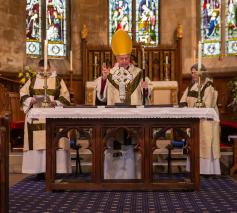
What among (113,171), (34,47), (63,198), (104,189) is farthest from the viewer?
(34,47)

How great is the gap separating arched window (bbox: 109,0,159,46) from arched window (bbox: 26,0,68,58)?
1.37 m

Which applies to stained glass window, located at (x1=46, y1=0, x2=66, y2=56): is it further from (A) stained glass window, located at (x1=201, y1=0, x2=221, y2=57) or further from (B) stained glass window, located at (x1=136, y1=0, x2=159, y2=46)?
(A) stained glass window, located at (x1=201, y1=0, x2=221, y2=57)

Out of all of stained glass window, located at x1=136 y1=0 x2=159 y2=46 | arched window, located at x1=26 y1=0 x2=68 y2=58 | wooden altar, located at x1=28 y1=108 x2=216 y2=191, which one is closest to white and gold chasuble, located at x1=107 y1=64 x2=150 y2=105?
wooden altar, located at x1=28 y1=108 x2=216 y2=191

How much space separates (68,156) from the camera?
28.9 ft

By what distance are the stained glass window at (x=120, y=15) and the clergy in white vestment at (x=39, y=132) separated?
7.55m

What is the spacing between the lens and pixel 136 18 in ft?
54.5

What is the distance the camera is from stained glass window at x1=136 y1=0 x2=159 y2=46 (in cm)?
1648

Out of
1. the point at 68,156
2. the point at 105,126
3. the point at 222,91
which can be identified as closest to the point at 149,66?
the point at 222,91

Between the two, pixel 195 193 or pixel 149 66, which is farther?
pixel 149 66

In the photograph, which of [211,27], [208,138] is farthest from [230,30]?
[208,138]

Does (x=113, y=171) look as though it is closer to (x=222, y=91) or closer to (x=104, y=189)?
(x=104, y=189)

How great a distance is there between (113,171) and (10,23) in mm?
7429

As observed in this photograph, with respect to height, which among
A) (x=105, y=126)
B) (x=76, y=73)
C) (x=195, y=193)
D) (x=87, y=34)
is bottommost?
(x=195, y=193)

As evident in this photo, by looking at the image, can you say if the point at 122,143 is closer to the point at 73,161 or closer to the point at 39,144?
the point at 39,144
